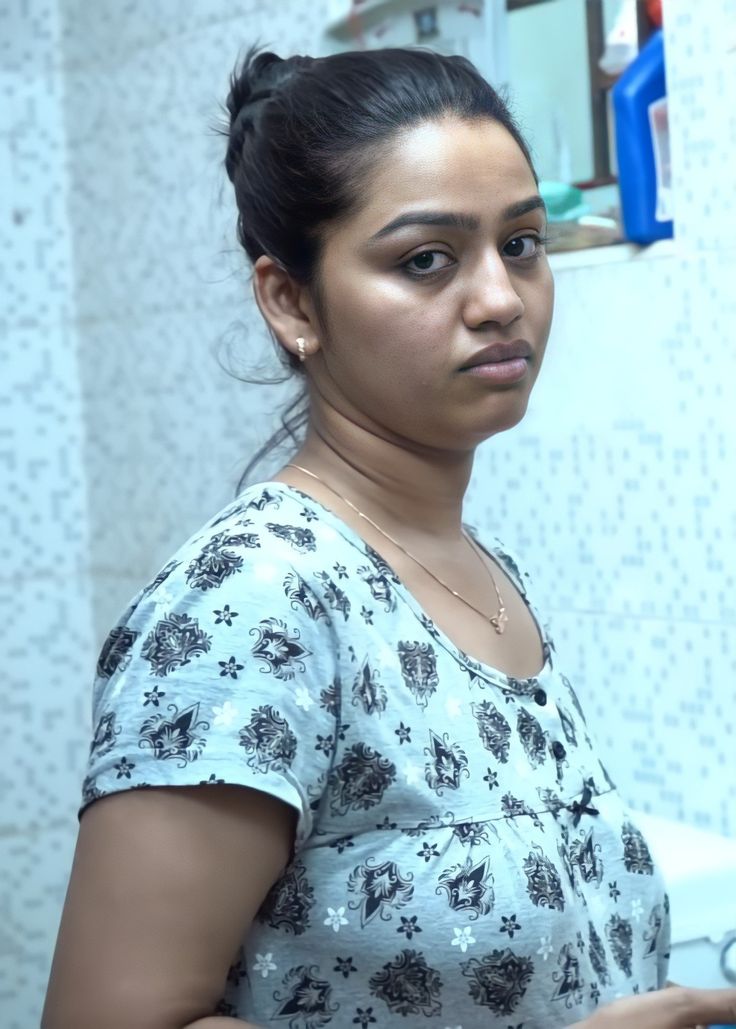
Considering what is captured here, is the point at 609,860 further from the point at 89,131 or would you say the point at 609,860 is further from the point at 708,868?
the point at 89,131

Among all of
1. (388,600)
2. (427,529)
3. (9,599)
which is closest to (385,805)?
(388,600)

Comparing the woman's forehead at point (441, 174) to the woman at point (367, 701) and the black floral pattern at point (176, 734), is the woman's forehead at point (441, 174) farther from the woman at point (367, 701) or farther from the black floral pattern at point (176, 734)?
the black floral pattern at point (176, 734)

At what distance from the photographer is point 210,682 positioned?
75 centimetres

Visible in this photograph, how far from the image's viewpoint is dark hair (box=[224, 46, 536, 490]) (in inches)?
35.7

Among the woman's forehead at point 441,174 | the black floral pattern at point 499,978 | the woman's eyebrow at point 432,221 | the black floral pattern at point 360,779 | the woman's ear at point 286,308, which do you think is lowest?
the black floral pattern at point 499,978

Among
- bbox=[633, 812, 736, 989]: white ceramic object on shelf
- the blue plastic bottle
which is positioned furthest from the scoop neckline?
the blue plastic bottle

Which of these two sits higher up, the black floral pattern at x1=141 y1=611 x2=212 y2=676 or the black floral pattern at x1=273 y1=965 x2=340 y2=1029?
the black floral pattern at x1=141 y1=611 x2=212 y2=676

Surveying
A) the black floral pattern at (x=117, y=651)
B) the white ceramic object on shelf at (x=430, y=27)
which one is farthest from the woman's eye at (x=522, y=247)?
the white ceramic object on shelf at (x=430, y=27)

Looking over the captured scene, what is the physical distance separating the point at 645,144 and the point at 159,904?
41.7 inches

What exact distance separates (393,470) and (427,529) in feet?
0.19

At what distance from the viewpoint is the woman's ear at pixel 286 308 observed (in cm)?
95

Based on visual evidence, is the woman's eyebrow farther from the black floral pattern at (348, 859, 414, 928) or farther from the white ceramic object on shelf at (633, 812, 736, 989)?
the white ceramic object on shelf at (633, 812, 736, 989)

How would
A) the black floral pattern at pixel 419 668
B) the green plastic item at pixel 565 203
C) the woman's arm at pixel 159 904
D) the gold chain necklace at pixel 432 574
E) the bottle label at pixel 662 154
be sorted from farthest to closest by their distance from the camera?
the green plastic item at pixel 565 203
the bottle label at pixel 662 154
the gold chain necklace at pixel 432 574
the black floral pattern at pixel 419 668
the woman's arm at pixel 159 904

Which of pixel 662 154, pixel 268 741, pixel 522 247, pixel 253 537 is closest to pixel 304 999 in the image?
pixel 268 741
